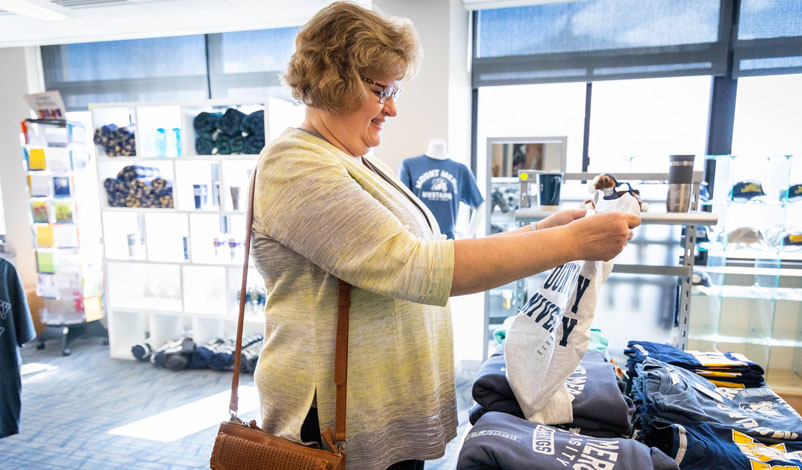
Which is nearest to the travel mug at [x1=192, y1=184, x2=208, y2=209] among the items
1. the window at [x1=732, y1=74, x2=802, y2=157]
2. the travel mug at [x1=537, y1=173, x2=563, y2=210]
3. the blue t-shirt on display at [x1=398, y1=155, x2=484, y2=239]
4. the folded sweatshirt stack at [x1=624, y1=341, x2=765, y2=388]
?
the blue t-shirt on display at [x1=398, y1=155, x2=484, y2=239]

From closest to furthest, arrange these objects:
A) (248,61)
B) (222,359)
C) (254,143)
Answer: (254,143), (222,359), (248,61)

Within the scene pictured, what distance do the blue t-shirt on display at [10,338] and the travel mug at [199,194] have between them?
1342mm

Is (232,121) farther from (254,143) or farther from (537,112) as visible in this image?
(537,112)

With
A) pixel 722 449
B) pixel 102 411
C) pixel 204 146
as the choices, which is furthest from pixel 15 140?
pixel 722 449

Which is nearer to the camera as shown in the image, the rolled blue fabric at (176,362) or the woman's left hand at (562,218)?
the woman's left hand at (562,218)

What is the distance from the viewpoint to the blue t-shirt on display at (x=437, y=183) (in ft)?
10.7

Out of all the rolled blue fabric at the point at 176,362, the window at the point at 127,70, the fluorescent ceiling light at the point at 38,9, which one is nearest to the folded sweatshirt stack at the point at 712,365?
the rolled blue fabric at the point at 176,362

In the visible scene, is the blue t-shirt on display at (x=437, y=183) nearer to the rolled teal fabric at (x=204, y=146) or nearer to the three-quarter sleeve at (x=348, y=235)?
the rolled teal fabric at (x=204, y=146)

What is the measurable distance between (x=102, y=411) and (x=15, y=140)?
2.91 m

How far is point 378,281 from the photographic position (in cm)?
74

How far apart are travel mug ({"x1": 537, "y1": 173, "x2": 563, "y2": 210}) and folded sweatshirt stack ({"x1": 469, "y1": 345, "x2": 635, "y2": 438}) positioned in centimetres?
83

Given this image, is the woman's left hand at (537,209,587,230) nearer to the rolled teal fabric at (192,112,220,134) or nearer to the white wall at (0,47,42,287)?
the rolled teal fabric at (192,112,220,134)

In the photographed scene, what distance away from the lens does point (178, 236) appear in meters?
4.00

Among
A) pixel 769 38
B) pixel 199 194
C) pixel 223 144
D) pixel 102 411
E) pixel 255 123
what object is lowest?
pixel 102 411
